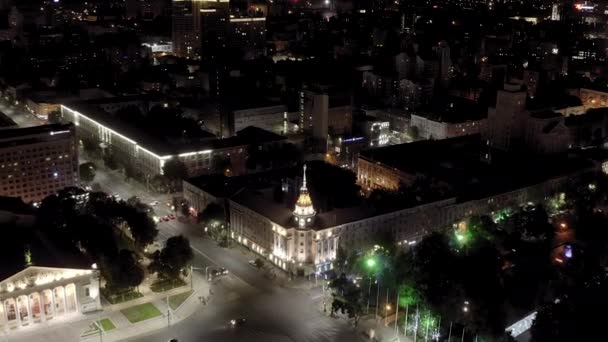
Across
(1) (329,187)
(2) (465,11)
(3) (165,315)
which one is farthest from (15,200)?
(2) (465,11)

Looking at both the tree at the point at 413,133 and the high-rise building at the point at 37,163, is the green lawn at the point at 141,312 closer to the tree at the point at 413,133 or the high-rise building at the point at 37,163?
the high-rise building at the point at 37,163

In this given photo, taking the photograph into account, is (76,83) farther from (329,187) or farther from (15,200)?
(329,187)

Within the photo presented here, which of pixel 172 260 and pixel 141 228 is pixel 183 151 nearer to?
pixel 141 228

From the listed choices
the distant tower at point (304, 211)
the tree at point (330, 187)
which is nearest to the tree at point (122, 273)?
the distant tower at point (304, 211)

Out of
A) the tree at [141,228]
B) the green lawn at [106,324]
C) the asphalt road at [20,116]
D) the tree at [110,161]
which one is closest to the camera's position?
the green lawn at [106,324]

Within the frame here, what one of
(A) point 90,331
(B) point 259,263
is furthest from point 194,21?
(A) point 90,331

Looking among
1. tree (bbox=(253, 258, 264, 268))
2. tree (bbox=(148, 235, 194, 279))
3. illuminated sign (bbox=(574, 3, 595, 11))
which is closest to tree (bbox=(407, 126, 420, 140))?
tree (bbox=(253, 258, 264, 268))
